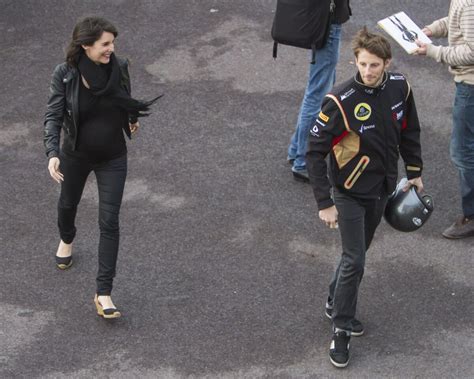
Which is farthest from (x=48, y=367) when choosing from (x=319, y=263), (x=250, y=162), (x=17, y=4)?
(x=17, y=4)

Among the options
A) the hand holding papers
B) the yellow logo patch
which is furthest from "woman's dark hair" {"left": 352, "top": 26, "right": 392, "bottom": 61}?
the hand holding papers

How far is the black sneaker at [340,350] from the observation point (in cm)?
588

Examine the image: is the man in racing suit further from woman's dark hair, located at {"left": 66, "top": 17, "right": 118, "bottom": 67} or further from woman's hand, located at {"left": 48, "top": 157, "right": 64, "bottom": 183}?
woman's hand, located at {"left": 48, "top": 157, "right": 64, "bottom": 183}

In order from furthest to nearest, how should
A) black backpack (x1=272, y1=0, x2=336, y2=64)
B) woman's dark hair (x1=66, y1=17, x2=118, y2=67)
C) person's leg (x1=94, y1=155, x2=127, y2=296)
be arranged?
black backpack (x1=272, y1=0, x2=336, y2=64)
person's leg (x1=94, y1=155, x2=127, y2=296)
woman's dark hair (x1=66, y1=17, x2=118, y2=67)

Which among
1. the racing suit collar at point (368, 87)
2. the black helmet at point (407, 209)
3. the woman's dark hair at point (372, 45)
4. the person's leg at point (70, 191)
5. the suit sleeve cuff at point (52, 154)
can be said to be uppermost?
the woman's dark hair at point (372, 45)

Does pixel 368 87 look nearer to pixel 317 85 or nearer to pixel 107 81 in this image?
pixel 107 81

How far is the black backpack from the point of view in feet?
23.6

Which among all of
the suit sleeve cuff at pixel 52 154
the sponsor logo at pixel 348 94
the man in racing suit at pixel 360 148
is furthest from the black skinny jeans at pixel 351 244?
the suit sleeve cuff at pixel 52 154

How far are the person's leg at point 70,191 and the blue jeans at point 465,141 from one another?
2587 mm

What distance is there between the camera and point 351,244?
567 centimetres

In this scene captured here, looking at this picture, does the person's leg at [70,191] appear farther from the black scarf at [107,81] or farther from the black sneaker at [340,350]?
the black sneaker at [340,350]

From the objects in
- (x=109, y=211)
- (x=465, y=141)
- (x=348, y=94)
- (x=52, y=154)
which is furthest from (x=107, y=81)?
(x=465, y=141)

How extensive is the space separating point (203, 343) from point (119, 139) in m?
1.36

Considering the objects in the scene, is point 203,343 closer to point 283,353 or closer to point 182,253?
point 283,353
